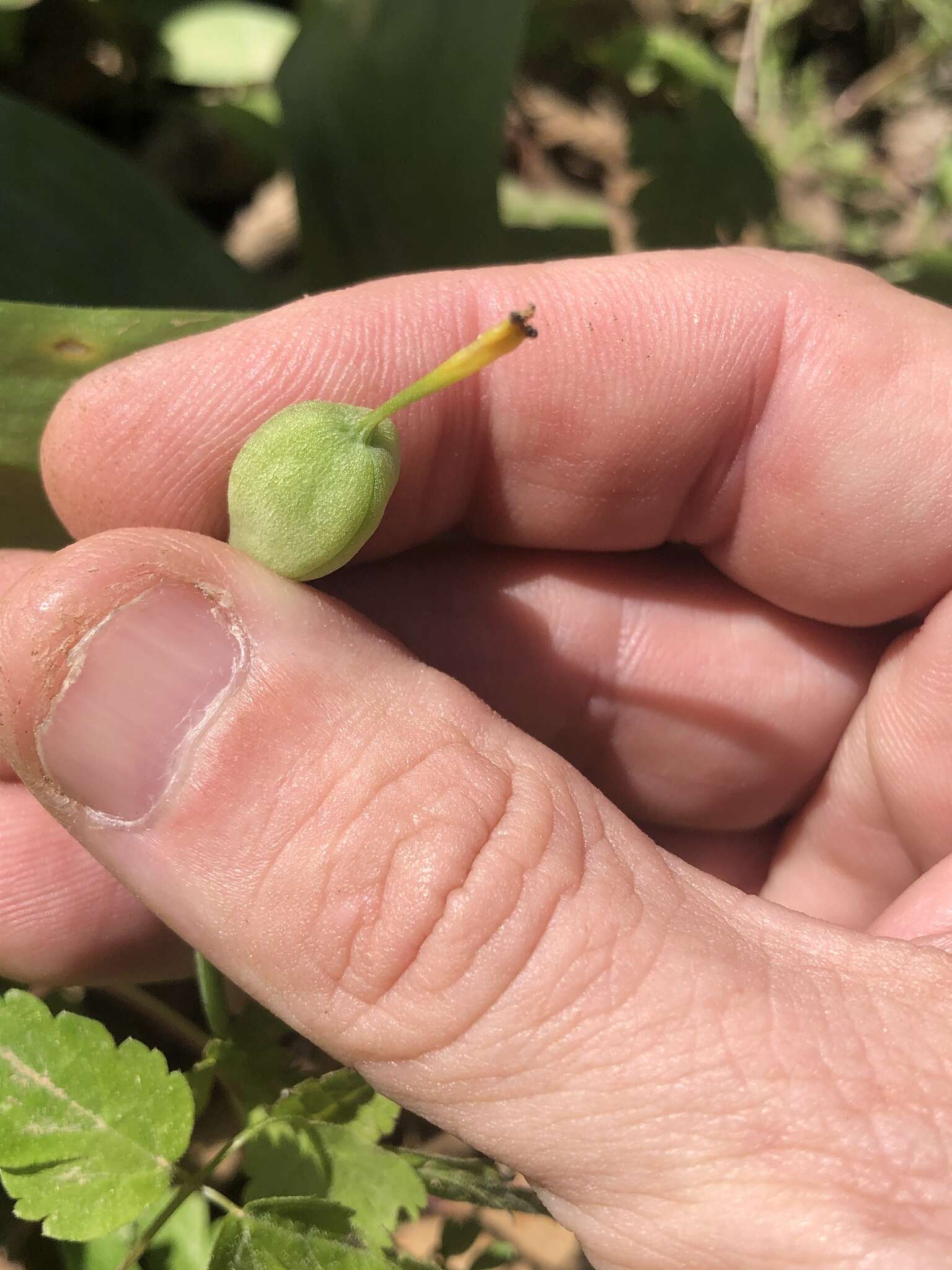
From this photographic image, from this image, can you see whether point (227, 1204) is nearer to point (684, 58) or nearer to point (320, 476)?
point (320, 476)

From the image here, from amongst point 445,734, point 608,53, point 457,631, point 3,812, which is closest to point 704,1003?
point 445,734

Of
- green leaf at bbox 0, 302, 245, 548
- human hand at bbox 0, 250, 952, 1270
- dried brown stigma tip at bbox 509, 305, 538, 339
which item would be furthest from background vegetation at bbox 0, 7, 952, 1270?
dried brown stigma tip at bbox 509, 305, 538, 339

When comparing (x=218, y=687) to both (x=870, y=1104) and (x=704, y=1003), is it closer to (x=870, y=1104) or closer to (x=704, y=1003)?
(x=704, y=1003)

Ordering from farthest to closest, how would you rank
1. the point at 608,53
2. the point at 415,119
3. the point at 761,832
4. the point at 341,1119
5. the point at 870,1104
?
1. the point at 608,53
2. the point at 415,119
3. the point at 761,832
4. the point at 341,1119
5. the point at 870,1104

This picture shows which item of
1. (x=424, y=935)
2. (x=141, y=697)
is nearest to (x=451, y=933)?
(x=424, y=935)

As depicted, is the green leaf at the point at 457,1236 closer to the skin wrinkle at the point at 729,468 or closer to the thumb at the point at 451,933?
the thumb at the point at 451,933

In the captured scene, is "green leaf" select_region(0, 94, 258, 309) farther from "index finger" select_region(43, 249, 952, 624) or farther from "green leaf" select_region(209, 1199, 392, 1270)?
"green leaf" select_region(209, 1199, 392, 1270)

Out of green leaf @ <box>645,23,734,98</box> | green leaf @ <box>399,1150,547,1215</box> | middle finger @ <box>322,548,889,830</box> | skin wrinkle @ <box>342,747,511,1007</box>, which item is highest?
green leaf @ <box>645,23,734,98</box>
